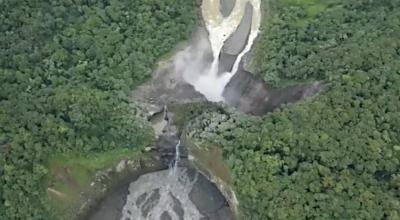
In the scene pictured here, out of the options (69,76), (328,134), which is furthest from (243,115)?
(69,76)

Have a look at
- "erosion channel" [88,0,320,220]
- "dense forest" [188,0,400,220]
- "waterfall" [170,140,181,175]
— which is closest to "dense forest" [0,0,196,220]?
"erosion channel" [88,0,320,220]

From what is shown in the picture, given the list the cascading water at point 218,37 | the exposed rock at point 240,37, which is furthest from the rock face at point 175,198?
the exposed rock at point 240,37

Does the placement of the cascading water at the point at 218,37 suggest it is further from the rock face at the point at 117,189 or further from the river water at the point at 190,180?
the rock face at the point at 117,189

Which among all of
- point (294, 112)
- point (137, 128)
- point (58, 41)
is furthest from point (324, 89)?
point (58, 41)

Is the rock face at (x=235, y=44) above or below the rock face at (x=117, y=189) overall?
above

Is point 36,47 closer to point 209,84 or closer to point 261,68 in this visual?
point 209,84

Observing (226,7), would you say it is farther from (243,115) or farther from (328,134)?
(328,134)

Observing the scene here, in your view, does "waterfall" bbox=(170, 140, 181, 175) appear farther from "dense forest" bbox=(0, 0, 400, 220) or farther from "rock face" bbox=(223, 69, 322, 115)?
"rock face" bbox=(223, 69, 322, 115)
